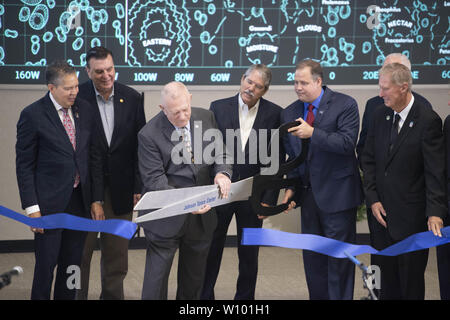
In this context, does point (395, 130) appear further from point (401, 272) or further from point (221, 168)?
point (221, 168)

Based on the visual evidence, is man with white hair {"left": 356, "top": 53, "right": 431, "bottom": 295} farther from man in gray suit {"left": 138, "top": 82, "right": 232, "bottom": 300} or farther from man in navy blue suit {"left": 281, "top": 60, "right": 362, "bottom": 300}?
Answer: man in gray suit {"left": 138, "top": 82, "right": 232, "bottom": 300}

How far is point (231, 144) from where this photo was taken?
428 centimetres

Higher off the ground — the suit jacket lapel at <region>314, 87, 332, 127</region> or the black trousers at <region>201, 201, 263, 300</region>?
the suit jacket lapel at <region>314, 87, 332, 127</region>

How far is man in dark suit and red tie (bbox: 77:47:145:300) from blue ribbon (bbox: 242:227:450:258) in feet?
3.55

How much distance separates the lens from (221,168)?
385 centimetres

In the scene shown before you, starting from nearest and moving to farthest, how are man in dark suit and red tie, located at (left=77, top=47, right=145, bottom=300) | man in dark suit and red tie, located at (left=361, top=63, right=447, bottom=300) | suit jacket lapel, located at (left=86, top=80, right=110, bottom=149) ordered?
man in dark suit and red tie, located at (left=361, top=63, right=447, bottom=300), man in dark suit and red tie, located at (left=77, top=47, right=145, bottom=300), suit jacket lapel, located at (left=86, top=80, right=110, bottom=149)

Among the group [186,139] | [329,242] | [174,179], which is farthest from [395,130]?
[174,179]

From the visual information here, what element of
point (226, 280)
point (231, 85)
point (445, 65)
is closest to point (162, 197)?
point (226, 280)

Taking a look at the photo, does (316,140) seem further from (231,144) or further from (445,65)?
(445,65)

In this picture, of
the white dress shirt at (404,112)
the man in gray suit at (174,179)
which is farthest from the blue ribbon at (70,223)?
the white dress shirt at (404,112)

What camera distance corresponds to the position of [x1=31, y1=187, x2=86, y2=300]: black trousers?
12.5 feet

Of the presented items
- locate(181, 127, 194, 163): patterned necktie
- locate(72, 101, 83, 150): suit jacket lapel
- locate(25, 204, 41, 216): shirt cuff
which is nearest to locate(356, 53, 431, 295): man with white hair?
locate(181, 127, 194, 163): patterned necktie

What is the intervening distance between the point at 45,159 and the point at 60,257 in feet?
2.13
